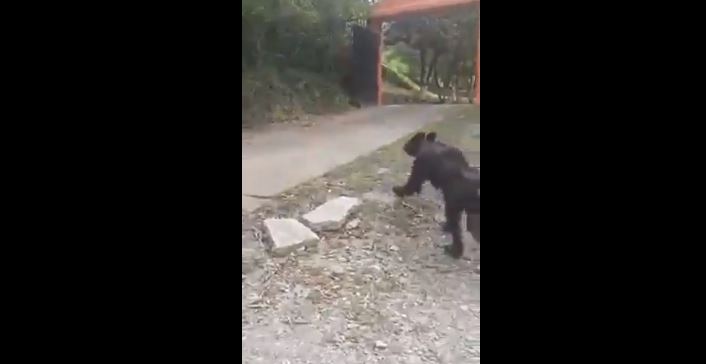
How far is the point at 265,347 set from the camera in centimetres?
113

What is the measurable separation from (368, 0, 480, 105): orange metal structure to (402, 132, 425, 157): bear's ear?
0.33 ft

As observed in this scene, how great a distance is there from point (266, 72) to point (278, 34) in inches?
3.0

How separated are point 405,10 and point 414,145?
26 centimetres

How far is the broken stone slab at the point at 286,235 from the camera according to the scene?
3.77 feet

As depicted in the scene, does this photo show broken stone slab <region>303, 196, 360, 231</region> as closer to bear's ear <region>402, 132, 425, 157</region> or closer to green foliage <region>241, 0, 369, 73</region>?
bear's ear <region>402, 132, 425, 157</region>

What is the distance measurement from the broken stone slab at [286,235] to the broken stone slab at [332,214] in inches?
0.8

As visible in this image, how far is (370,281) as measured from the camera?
3.78 feet

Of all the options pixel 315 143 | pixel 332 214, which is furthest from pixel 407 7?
pixel 332 214

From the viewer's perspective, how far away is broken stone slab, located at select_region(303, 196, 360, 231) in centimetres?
115

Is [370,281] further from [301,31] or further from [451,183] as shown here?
[301,31]

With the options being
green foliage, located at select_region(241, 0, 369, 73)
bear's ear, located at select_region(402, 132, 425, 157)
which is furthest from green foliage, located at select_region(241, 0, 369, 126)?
bear's ear, located at select_region(402, 132, 425, 157)

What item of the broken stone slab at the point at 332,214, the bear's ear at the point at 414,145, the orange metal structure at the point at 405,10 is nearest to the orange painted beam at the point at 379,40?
the orange metal structure at the point at 405,10
